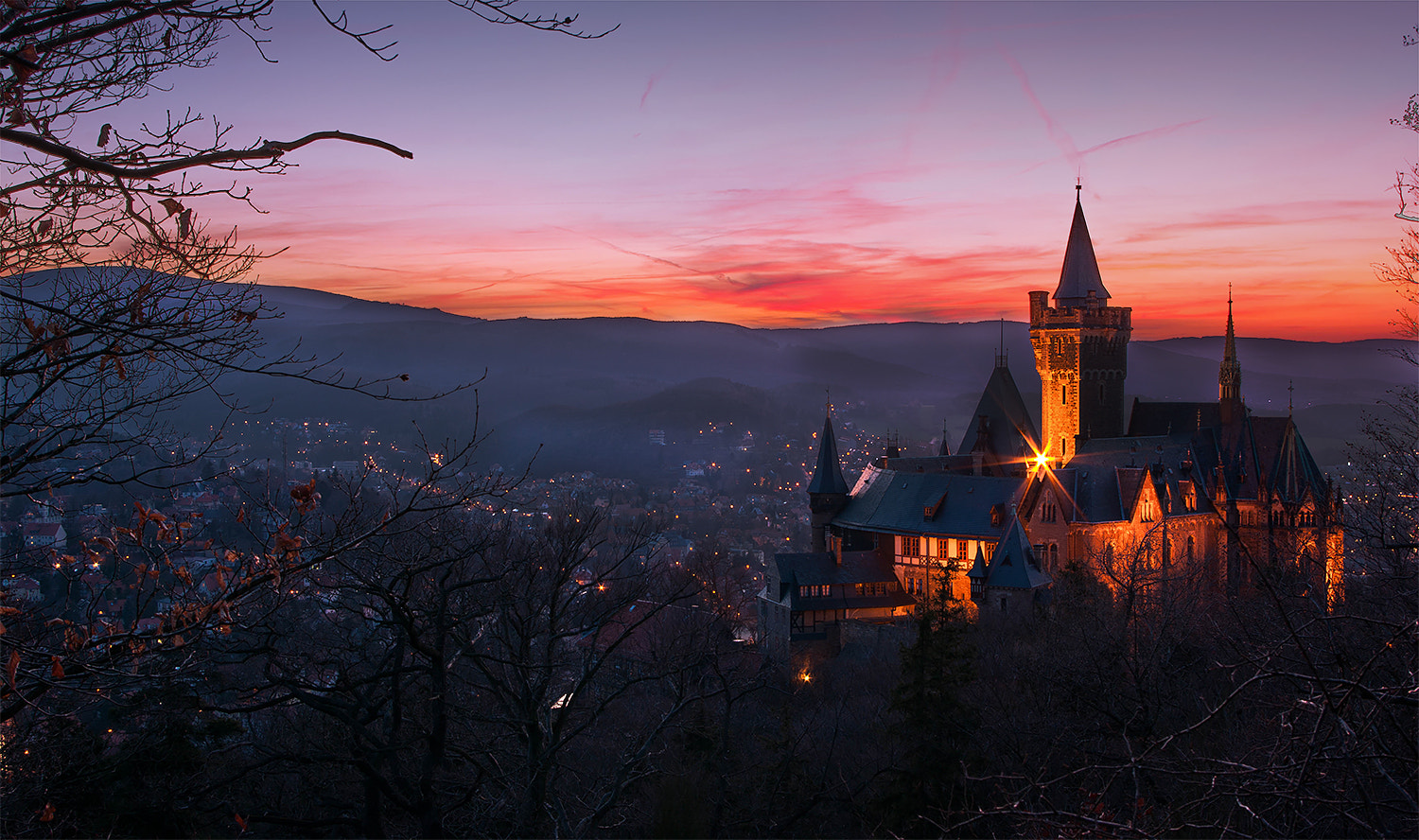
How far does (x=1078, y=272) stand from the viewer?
67.1 meters

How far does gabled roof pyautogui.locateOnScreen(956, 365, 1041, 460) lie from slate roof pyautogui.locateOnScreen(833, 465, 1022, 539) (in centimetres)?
985

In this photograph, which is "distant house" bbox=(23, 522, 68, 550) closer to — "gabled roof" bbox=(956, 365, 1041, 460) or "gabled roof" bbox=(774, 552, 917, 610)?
"gabled roof" bbox=(774, 552, 917, 610)

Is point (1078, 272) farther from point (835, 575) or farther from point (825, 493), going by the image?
point (835, 575)

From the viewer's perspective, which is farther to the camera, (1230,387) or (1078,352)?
(1078,352)

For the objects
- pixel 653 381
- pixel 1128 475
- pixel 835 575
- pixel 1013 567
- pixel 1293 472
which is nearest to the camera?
pixel 1013 567

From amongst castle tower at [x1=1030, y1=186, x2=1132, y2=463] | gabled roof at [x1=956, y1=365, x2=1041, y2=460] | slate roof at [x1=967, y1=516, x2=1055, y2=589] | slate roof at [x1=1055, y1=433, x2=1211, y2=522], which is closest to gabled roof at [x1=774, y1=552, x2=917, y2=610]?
slate roof at [x1=967, y1=516, x2=1055, y2=589]

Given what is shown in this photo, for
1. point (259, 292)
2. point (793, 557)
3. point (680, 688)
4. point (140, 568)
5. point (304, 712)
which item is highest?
point (259, 292)

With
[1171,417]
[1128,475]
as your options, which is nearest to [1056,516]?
[1128,475]

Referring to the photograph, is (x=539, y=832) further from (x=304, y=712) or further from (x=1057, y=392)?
(x=1057, y=392)

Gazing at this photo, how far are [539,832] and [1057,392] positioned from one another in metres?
60.2

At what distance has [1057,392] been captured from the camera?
66.2 metres

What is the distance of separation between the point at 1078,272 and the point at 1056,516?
23.3 metres

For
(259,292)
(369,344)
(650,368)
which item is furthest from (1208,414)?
(650,368)

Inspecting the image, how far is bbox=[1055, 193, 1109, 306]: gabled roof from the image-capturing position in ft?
219
